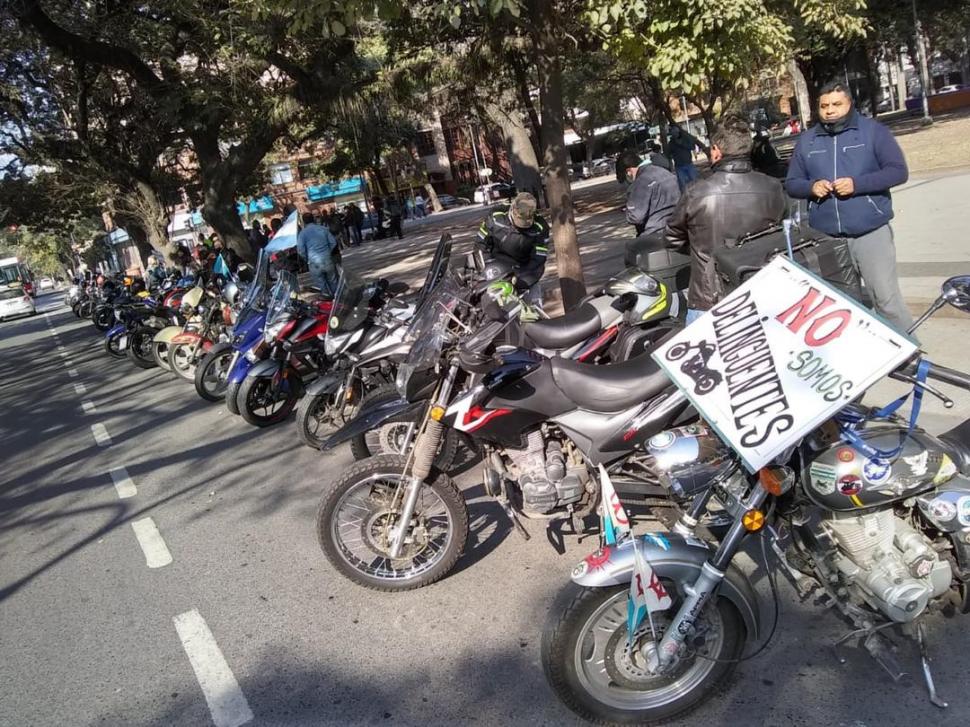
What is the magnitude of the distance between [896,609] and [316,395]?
4194 millimetres

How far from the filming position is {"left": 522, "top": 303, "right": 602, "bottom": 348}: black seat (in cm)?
452

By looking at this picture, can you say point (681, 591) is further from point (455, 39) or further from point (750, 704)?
point (455, 39)

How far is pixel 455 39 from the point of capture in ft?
27.4

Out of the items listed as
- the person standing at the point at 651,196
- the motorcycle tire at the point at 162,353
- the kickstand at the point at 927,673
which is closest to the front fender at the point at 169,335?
the motorcycle tire at the point at 162,353

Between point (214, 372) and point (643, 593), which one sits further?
point (214, 372)

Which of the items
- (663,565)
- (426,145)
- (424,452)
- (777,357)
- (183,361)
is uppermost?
(426,145)

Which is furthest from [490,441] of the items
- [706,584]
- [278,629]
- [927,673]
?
[927,673]

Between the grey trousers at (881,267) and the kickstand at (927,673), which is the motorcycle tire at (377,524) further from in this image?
the grey trousers at (881,267)

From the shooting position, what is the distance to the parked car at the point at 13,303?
100 feet

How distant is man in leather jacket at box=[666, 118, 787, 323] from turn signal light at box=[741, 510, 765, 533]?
2353mm

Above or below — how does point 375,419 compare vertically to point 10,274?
below

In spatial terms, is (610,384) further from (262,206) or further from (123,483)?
(262,206)

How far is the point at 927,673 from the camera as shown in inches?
94.1

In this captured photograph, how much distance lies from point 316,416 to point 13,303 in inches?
1223
